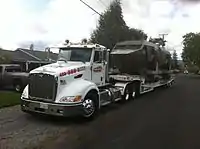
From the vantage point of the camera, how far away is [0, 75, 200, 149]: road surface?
7562 mm

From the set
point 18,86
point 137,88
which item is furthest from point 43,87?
point 18,86

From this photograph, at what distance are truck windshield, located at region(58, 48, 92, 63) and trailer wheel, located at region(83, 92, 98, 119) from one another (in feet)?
4.93

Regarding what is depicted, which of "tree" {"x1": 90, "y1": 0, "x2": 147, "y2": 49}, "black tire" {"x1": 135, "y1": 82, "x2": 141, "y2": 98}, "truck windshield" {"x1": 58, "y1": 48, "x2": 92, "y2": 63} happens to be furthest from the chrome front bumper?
"tree" {"x1": 90, "y1": 0, "x2": 147, "y2": 49}

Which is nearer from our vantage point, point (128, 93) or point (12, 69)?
point (128, 93)

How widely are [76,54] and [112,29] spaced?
2731 centimetres

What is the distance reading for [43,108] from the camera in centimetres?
1016

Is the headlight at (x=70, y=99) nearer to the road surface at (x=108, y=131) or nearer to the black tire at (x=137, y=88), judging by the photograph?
the road surface at (x=108, y=131)

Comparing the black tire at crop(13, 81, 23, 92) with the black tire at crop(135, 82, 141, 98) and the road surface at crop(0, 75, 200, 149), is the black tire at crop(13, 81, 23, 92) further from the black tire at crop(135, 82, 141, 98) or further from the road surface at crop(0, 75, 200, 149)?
the black tire at crop(135, 82, 141, 98)

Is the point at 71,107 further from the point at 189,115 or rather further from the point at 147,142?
the point at 189,115

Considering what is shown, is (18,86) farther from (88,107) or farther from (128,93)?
(88,107)

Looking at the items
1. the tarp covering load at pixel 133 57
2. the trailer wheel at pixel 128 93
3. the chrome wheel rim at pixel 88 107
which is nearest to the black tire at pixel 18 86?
the tarp covering load at pixel 133 57

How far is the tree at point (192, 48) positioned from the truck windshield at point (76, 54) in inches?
2744

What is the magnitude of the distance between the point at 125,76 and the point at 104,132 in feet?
28.1

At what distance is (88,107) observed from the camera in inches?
418
